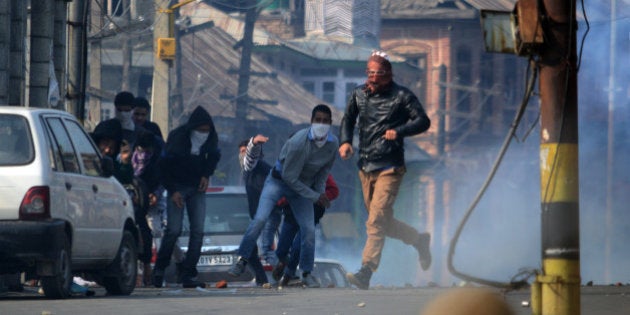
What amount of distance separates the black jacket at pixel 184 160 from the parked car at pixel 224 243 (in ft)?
4.39

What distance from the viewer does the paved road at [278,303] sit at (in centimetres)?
945

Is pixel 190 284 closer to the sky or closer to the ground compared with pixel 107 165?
closer to the ground

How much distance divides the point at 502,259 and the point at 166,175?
25716mm

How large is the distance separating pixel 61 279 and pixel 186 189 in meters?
3.87

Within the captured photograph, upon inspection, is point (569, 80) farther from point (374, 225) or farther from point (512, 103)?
point (512, 103)

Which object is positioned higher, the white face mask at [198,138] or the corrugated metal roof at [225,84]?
the corrugated metal roof at [225,84]

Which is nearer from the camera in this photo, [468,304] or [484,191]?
[468,304]

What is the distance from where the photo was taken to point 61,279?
10.7m

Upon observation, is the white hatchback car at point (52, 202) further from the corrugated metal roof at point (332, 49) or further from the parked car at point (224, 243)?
the corrugated metal roof at point (332, 49)

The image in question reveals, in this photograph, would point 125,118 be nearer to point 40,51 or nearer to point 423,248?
point 40,51

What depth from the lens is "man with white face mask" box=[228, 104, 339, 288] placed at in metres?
13.2

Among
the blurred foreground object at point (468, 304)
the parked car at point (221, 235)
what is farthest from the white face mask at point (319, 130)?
the blurred foreground object at point (468, 304)

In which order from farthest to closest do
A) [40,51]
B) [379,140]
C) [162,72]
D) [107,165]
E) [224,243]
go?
[162,72] → [40,51] → [224,243] → [379,140] → [107,165]

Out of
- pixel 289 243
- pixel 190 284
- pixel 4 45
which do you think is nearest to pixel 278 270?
pixel 289 243
